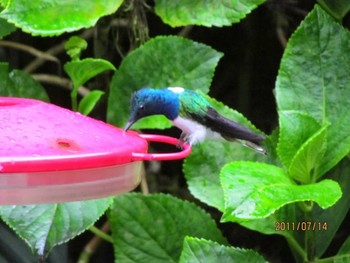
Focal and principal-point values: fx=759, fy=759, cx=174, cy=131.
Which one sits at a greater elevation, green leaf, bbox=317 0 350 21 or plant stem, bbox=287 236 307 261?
green leaf, bbox=317 0 350 21

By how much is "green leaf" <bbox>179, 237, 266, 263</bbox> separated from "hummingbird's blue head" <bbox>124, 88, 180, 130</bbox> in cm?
27

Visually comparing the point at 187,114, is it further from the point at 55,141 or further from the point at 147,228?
the point at 147,228

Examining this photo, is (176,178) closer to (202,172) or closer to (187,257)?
A: (202,172)

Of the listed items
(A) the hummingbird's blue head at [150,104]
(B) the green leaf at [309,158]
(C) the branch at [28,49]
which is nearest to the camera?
(A) the hummingbird's blue head at [150,104]

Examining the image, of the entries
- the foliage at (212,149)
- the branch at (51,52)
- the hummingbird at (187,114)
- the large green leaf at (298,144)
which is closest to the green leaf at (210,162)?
the foliage at (212,149)

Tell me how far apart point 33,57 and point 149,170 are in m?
0.33

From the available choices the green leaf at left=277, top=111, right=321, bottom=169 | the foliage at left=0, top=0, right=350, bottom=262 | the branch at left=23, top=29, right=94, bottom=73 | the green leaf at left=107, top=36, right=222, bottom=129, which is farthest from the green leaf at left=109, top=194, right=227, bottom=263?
the branch at left=23, top=29, right=94, bottom=73

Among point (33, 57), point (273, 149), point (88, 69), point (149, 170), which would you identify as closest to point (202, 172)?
point (273, 149)

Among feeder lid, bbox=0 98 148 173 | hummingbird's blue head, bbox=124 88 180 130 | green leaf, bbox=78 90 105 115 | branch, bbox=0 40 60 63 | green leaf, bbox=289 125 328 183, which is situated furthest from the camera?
branch, bbox=0 40 60 63

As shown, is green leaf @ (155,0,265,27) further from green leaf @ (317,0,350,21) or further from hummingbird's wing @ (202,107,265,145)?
hummingbird's wing @ (202,107,265,145)

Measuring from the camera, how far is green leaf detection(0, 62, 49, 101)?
3.98 feet

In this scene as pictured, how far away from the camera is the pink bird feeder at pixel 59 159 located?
2.11 feet

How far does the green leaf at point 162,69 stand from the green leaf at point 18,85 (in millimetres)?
126

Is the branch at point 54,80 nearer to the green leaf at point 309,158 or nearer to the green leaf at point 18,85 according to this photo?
the green leaf at point 18,85
